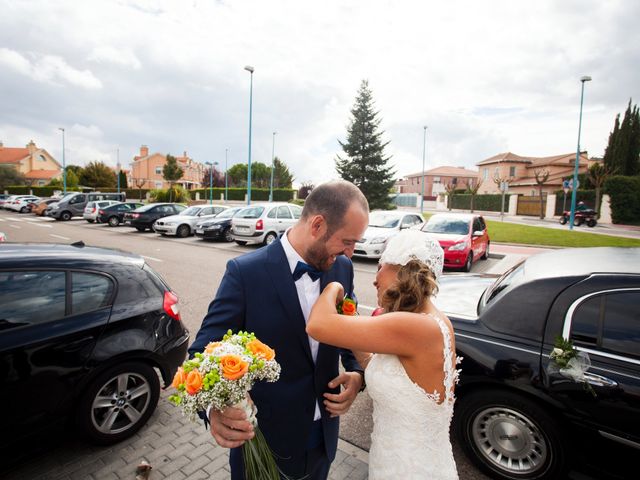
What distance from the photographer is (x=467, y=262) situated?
10.5m

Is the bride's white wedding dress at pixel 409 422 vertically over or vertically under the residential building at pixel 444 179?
under

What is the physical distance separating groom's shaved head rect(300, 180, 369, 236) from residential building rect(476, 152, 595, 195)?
56789 millimetres

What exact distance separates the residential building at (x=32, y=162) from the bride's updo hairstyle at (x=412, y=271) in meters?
91.7

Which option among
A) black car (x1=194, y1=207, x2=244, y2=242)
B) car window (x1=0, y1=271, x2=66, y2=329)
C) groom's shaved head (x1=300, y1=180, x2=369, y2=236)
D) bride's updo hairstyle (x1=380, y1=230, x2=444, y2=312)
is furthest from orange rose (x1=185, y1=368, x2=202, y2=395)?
black car (x1=194, y1=207, x2=244, y2=242)

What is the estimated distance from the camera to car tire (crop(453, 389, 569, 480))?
2.51m

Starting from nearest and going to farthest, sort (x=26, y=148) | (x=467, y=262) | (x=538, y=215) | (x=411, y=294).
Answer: (x=411, y=294) < (x=467, y=262) < (x=538, y=215) < (x=26, y=148)

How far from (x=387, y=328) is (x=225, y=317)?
2.44 ft

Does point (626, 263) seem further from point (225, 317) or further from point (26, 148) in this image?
point (26, 148)

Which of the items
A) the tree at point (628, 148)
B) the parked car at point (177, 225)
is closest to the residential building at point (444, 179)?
the tree at point (628, 148)

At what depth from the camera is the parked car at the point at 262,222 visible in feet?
46.8

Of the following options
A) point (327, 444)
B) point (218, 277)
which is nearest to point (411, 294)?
point (327, 444)

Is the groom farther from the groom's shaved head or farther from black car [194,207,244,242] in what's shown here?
black car [194,207,244,242]

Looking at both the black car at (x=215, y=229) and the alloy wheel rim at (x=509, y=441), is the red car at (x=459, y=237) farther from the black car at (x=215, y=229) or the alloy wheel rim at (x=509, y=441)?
the black car at (x=215, y=229)

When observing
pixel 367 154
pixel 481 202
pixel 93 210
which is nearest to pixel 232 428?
pixel 93 210
